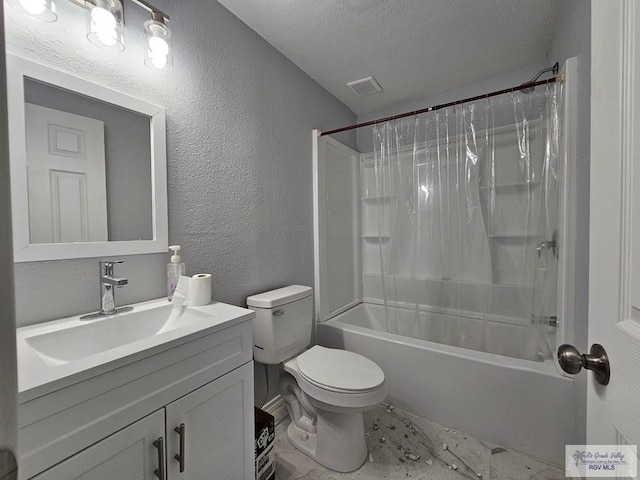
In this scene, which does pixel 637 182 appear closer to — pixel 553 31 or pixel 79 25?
pixel 79 25

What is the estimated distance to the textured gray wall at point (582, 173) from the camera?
1.15 metres

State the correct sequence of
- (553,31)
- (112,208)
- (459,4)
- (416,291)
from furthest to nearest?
(416,291) < (553,31) < (459,4) < (112,208)

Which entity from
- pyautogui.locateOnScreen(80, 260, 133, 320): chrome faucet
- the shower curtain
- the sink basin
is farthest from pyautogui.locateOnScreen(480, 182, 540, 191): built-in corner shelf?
pyautogui.locateOnScreen(80, 260, 133, 320): chrome faucet

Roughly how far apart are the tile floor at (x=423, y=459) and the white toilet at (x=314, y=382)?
6 centimetres

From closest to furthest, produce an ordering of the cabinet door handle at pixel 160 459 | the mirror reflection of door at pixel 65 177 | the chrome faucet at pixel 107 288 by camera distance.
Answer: the cabinet door handle at pixel 160 459 → the mirror reflection of door at pixel 65 177 → the chrome faucet at pixel 107 288

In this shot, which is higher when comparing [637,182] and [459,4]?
[459,4]

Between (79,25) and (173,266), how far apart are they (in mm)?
918

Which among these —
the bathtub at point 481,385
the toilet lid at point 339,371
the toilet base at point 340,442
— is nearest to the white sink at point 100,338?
the toilet lid at point 339,371

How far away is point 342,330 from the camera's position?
196 centimetres

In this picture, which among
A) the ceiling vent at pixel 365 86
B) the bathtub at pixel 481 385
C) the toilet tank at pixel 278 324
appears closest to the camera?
the bathtub at pixel 481 385

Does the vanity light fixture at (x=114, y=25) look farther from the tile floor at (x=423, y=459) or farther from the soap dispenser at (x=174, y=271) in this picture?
the tile floor at (x=423, y=459)

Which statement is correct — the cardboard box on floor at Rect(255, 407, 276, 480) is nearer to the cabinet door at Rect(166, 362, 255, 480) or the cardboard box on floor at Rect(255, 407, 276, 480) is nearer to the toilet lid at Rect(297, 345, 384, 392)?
the cabinet door at Rect(166, 362, 255, 480)

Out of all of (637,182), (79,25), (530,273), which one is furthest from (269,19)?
(530,273)

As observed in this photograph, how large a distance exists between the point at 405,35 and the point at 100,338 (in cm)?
211
